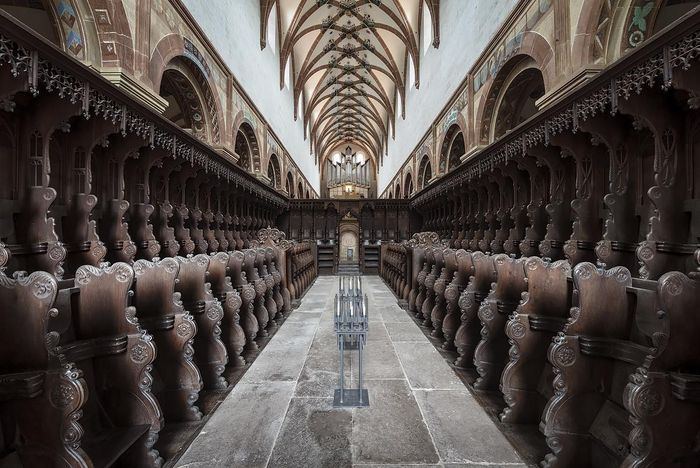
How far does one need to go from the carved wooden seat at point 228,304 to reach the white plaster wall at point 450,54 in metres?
7.02

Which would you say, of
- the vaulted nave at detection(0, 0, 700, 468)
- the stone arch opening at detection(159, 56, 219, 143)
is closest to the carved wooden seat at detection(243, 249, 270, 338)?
the vaulted nave at detection(0, 0, 700, 468)

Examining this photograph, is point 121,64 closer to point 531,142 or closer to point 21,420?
point 21,420

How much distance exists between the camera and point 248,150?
1116 centimetres

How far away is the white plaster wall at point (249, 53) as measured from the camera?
7742 mm

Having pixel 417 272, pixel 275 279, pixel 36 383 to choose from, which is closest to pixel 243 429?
pixel 36 383

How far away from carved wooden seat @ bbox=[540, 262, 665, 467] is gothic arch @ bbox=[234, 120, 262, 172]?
1052cm

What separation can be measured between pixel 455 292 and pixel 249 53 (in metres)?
10.2

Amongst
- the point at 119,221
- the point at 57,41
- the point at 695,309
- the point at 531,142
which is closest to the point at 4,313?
the point at 119,221

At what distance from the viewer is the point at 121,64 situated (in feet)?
15.8

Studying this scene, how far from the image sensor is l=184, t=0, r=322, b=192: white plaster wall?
774 cm

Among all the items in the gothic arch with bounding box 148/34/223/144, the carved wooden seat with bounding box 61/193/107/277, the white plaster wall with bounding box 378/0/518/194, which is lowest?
the carved wooden seat with bounding box 61/193/107/277

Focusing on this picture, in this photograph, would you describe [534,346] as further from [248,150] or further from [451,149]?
[248,150]

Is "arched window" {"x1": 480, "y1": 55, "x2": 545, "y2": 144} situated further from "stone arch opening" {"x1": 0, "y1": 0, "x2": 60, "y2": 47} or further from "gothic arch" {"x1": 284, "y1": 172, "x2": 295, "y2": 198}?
"gothic arch" {"x1": 284, "y1": 172, "x2": 295, "y2": 198}

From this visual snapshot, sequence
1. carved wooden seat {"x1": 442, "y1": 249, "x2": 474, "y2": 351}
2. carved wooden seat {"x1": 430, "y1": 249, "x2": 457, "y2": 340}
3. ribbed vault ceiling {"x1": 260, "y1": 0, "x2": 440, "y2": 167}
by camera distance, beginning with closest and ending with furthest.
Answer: carved wooden seat {"x1": 442, "y1": 249, "x2": 474, "y2": 351}
carved wooden seat {"x1": 430, "y1": 249, "x2": 457, "y2": 340}
ribbed vault ceiling {"x1": 260, "y1": 0, "x2": 440, "y2": 167}
